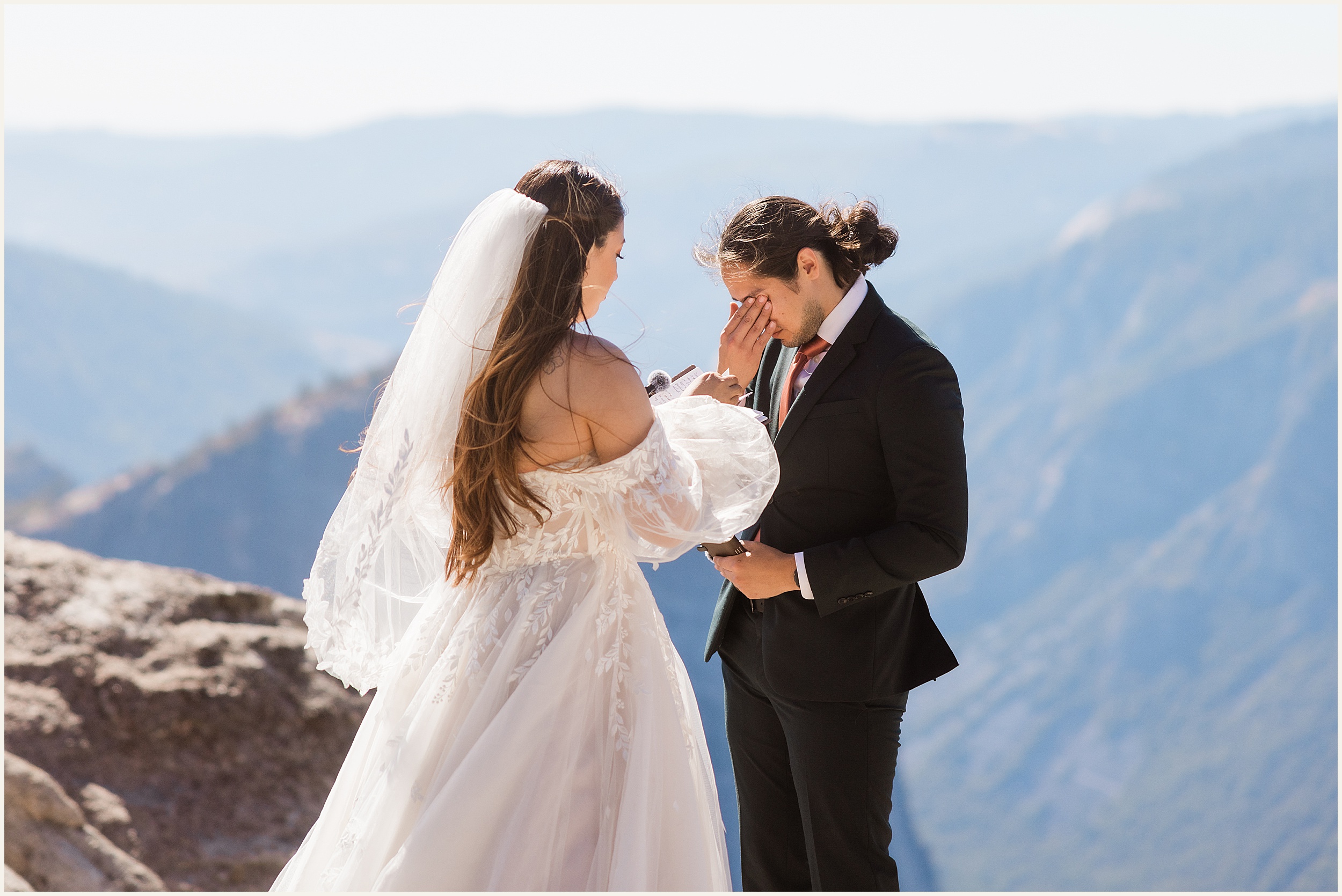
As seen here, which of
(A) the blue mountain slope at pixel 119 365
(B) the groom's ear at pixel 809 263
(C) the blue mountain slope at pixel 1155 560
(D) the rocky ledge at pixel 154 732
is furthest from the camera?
(A) the blue mountain slope at pixel 119 365

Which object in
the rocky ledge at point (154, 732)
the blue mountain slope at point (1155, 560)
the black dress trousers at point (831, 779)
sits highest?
the black dress trousers at point (831, 779)

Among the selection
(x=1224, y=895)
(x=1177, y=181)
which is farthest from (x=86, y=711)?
(x=1177, y=181)

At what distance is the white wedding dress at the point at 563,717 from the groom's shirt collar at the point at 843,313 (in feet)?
1.10

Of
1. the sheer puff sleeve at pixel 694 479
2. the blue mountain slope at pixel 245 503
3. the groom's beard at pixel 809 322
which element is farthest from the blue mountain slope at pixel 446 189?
the sheer puff sleeve at pixel 694 479

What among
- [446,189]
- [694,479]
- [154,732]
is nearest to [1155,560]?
[154,732]

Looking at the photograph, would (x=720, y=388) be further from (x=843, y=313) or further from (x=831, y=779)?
(x=831, y=779)

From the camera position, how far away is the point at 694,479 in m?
2.19

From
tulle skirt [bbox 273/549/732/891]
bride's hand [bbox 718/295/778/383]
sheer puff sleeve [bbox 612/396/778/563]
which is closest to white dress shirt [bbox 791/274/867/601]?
bride's hand [bbox 718/295/778/383]

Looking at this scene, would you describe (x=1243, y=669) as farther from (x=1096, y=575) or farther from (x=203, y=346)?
(x=203, y=346)

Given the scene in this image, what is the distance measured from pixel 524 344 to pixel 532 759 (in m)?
0.84

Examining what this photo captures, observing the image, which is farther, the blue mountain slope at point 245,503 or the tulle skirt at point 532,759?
the blue mountain slope at point 245,503

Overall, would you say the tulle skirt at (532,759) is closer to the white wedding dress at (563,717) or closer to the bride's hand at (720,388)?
the white wedding dress at (563,717)

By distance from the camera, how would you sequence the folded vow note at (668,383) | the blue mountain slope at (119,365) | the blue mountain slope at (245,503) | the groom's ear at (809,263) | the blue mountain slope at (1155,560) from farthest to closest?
the blue mountain slope at (119,365) → the blue mountain slope at (1155,560) → the blue mountain slope at (245,503) → the folded vow note at (668,383) → the groom's ear at (809,263)

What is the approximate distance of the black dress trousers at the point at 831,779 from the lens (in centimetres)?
235
